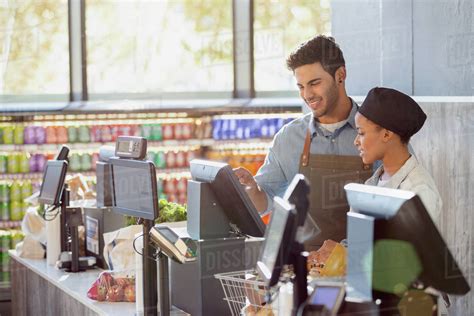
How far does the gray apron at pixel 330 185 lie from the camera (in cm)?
408

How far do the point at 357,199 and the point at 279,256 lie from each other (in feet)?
0.91

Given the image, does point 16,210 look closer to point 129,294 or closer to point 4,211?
point 4,211

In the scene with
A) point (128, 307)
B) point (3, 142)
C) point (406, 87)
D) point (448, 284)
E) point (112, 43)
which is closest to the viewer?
point (448, 284)

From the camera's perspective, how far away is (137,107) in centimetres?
858

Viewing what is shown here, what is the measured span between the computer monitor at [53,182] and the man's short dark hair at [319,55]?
1426 millimetres

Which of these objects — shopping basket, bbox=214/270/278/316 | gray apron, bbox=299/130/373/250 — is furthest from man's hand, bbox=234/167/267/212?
shopping basket, bbox=214/270/278/316

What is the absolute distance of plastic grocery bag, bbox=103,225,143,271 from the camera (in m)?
4.02

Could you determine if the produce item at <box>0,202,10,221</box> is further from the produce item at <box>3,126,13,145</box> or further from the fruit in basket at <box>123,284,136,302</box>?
the fruit in basket at <box>123,284,136,302</box>

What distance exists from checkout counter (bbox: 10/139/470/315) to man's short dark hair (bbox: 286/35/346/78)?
89 centimetres

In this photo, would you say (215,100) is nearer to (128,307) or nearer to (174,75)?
(174,75)

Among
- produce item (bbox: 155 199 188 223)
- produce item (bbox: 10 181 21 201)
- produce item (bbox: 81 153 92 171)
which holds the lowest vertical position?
produce item (bbox: 10 181 21 201)

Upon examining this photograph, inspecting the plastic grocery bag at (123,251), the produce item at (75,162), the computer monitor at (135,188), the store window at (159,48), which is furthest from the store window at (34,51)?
the computer monitor at (135,188)

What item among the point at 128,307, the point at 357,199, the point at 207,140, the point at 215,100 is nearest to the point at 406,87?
the point at 128,307

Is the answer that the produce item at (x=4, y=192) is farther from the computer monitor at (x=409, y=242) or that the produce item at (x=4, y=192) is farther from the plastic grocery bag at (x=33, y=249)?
the computer monitor at (x=409, y=242)
